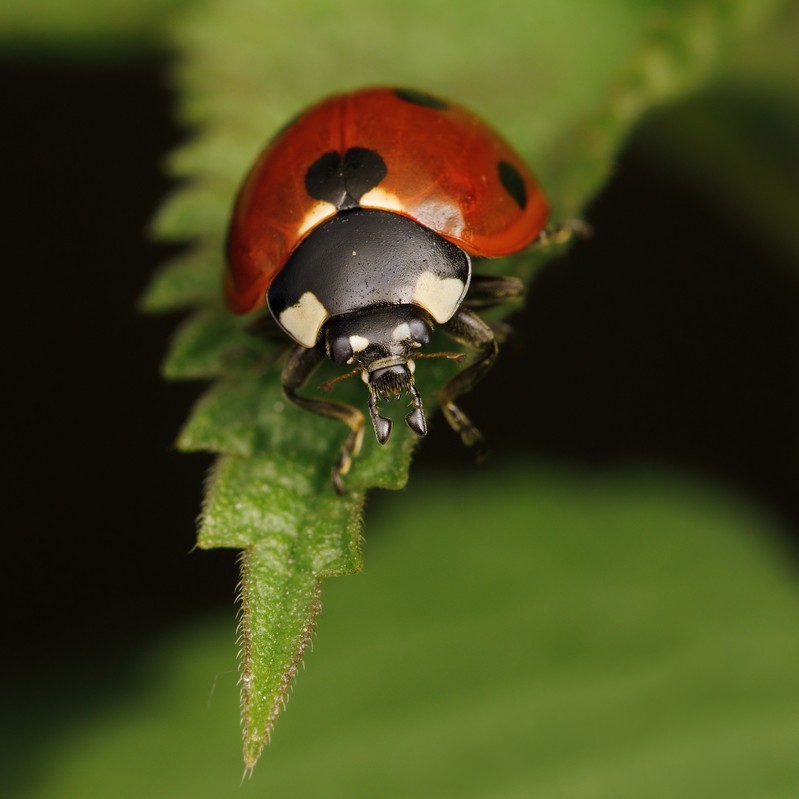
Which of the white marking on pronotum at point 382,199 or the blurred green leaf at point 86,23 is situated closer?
the white marking on pronotum at point 382,199

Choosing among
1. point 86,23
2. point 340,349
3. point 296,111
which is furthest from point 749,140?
point 86,23

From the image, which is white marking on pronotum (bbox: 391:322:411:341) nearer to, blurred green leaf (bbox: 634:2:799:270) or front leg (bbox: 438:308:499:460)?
front leg (bbox: 438:308:499:460)

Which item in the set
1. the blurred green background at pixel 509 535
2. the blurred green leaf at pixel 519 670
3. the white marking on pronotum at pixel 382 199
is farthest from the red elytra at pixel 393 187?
the blurred green leaf at pixel 519 670

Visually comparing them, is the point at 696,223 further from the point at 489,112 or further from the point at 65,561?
the point at 65,561

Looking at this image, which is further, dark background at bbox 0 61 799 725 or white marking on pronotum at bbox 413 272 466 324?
dark background at bbox 0 61 799 725

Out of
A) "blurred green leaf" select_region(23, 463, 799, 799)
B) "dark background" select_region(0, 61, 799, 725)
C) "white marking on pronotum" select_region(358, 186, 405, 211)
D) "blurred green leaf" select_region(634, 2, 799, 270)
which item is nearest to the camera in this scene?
"white marking on pronotum" select_region(358, 186, 405, 211)

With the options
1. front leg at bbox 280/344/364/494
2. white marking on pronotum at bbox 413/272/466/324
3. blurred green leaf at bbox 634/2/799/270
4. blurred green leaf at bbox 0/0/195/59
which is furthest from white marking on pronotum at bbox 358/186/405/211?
blurred green leaf at bbox 0/0/195/59

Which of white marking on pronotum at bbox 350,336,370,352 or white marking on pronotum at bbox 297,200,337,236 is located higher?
white marking on pronotum at bbox 297,200,337,236

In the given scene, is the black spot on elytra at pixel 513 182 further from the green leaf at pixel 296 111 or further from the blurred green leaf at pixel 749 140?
the blurred green leaf at pixel 749 140
